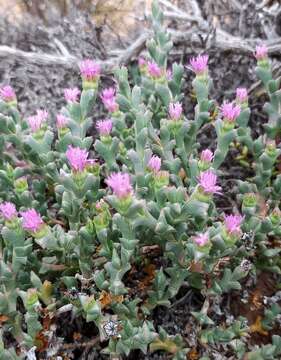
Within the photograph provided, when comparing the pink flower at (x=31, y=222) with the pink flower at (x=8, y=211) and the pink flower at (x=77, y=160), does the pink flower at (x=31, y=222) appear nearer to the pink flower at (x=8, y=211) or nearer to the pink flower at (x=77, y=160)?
the pink flower at (x=8, y=211)

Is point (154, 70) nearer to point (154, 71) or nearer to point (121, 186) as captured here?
point (154, 71)

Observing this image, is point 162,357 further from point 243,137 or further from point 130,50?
point 130,50

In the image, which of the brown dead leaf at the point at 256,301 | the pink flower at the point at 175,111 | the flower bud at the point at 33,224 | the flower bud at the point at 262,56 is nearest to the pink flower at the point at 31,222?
the flower bud at the point at 33,224

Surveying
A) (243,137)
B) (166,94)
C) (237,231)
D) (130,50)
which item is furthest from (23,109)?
(237,231)

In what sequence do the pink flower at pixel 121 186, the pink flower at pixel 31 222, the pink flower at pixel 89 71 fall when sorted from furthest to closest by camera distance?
the pink flower at pixel 89 71
the pink flower at pixel 31 222
the pink flower at pixel 121 186

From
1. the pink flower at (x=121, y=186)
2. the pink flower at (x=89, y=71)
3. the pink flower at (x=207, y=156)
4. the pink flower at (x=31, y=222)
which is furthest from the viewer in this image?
the pink flower at (x=89, y=71)

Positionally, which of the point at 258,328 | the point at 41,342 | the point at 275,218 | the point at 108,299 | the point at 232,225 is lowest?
the point at 258,328

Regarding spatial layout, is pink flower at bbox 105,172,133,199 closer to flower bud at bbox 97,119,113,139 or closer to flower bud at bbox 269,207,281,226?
flower bud at bbox 97,119,113,139

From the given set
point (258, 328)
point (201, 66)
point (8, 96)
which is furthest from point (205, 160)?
point (8, 96)

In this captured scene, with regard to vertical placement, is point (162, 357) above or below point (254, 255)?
below
